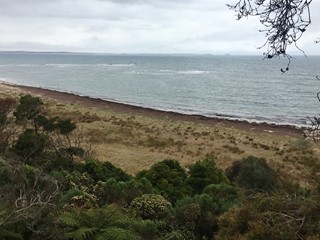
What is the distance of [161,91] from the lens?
2657 inches

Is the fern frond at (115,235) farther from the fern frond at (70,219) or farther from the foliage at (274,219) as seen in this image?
the foliage at (274,219)

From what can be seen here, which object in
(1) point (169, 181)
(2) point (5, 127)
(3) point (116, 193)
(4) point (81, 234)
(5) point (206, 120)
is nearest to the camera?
(4) point (81, 234)

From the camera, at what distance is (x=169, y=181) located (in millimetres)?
11938

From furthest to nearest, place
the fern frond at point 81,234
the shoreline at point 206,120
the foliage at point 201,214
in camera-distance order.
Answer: the shoreline at point 206,120, the foliage at point 201,214, the fern frond at point 81,234

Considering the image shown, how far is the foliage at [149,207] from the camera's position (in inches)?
330

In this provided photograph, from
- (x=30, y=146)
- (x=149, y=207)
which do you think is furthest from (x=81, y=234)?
(x=30, y=146)

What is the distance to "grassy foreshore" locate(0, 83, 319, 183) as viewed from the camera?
2106 cm

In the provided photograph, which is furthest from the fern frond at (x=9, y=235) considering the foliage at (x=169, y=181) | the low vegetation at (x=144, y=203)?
the foliage at (x=169, y=181)

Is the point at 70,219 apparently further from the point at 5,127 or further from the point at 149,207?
the point at 5,127

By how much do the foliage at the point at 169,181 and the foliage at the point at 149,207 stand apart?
6.26ft

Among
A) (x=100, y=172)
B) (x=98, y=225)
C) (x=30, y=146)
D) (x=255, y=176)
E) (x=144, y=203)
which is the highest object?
(x=98, y=225)

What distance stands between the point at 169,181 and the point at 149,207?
11.6 feet

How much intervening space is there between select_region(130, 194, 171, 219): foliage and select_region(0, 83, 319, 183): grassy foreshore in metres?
9.47

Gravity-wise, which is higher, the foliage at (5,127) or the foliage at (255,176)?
the foliage at (5,127)
